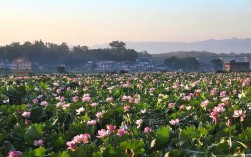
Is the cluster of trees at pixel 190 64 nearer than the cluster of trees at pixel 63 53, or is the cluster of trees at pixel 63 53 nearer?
the cluster of trees at pixel 63 53

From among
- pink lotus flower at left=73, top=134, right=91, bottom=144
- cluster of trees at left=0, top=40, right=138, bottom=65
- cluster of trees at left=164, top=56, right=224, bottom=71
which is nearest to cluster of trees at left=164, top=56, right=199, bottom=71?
cluster of trees at left=164, top=56, right=224, bottom=71

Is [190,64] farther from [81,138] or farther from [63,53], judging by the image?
[81,138]

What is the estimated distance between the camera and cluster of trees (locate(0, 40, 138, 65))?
480ft

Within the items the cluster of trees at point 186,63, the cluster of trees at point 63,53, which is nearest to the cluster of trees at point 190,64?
the cluster of trees at point 186,63

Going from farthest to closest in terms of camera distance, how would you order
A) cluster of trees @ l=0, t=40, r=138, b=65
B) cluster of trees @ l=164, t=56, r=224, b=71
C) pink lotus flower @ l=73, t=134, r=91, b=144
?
1. cluster of trees @ l=164, t=56, r=224, b=71
2. cluster of trees @ l=0, t=40, r=138, b=65
3. pink lotus flower @ l=73, t=134, r=91, b=144

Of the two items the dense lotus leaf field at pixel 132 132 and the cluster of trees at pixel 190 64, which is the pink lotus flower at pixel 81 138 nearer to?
the dense lotus leaf field at pixel 132 132

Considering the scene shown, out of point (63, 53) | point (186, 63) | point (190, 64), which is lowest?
point (190, 64)

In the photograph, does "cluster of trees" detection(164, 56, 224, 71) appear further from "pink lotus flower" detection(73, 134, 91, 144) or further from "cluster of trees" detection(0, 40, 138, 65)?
"pink lotus flower" detection(73, 134, 91, 144)

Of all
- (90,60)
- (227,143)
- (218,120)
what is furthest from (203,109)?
(90,60)

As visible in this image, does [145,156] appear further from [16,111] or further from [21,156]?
[16,111]

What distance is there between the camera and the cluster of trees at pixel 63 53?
480 feet

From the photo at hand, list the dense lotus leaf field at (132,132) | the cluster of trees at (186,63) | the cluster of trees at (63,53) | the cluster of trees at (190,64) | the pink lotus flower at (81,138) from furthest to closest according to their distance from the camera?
1. the cluster of trees at (186,63)
2. the cluster of trees at (190,64)
3. the cluster of trees at (63,53)
4. the pink lotus flower at (81,138)
5. the dense lotus leaf field at (132,132)

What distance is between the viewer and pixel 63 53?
166375 millimetres

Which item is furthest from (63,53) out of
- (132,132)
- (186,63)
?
(132,132)
